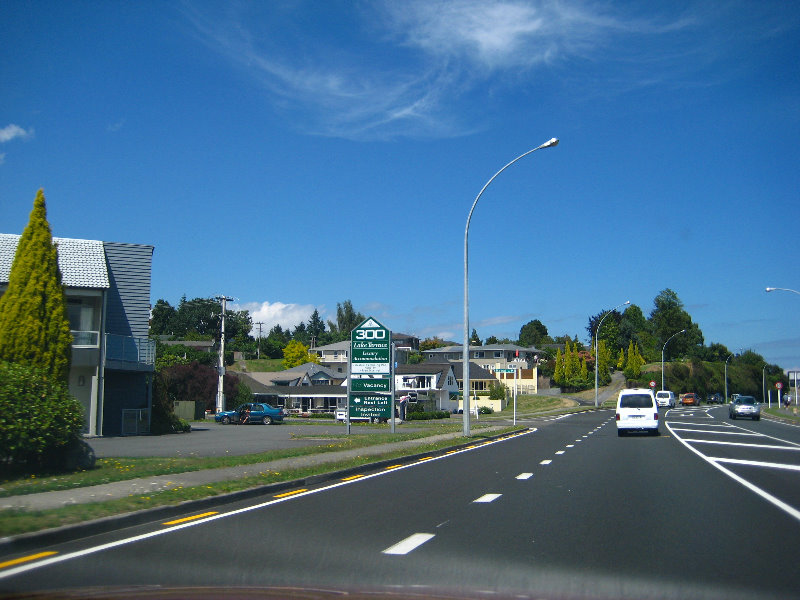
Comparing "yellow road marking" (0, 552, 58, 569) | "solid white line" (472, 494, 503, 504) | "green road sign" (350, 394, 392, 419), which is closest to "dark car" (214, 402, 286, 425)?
"green road sign" (350, 394, 392, 419)

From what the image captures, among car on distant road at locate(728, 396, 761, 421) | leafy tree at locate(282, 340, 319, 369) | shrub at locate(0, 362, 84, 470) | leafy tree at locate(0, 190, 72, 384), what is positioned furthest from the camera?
leafy tree at locate(282, 340, 319, 369)

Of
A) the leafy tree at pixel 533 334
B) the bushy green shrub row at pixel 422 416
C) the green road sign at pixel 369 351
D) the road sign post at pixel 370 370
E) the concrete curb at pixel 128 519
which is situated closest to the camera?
the concrete curb at pixel 128 519

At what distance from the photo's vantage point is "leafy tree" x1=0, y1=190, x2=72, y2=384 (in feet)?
65.6

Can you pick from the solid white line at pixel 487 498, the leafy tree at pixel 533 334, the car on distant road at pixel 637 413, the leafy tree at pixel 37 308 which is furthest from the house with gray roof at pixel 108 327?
the leafy tree at pixel 533 334

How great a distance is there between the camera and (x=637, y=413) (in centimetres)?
2966

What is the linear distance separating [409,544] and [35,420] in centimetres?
857

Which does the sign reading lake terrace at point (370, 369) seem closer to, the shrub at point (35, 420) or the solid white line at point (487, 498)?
the shrub at point (35, 420)

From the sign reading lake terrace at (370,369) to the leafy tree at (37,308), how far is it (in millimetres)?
11388

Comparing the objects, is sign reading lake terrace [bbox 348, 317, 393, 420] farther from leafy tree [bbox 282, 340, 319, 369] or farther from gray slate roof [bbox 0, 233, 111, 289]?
leafy tree [bbox 282, 340, 319, 369]

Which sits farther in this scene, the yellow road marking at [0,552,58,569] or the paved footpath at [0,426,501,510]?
the paved footpath at [0,426,501,510]

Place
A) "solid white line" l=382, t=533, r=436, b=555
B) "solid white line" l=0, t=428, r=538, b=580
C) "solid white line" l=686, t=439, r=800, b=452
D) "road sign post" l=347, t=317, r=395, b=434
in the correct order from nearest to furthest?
"solid white line" l=0, t=428, r=538, b=580, "solid white line" l=382, t=533, r=436, b=555, "solid white line" l=686, t=439, r=800, b=452, "road sign post" l=347, t=317, r=395, b=434

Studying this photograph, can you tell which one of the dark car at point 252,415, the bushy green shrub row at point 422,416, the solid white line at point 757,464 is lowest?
the bushy green shrub row at point 422,416

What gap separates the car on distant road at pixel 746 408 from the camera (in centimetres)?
4941

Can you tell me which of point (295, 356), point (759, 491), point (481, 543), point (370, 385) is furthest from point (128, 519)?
point (295, 356)
